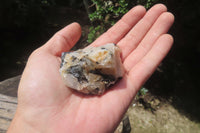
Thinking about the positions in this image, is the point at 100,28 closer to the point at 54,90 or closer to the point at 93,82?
the point at 93,82

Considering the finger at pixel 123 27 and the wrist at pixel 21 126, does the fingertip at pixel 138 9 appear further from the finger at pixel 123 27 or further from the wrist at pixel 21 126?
the wrist at pixel 21 126

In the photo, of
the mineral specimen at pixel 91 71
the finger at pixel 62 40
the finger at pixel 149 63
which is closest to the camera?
the mineral specimen at pixel 91 71

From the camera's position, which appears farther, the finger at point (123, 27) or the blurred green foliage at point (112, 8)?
the blurred green foliage at point (112, 8)

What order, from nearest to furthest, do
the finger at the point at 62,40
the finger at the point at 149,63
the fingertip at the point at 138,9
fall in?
the finger at the point at 149,63 → the finger at the point at 62,40 → the fingertip at the point at 138,9

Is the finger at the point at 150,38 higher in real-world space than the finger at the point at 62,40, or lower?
lower

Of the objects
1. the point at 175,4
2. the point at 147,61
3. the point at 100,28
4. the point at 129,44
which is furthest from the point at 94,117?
the point at 175,4

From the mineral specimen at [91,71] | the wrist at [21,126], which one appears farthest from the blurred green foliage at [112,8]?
the wrist at [21,126]

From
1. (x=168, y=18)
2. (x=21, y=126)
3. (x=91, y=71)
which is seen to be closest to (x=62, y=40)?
(x=91, y=71)
